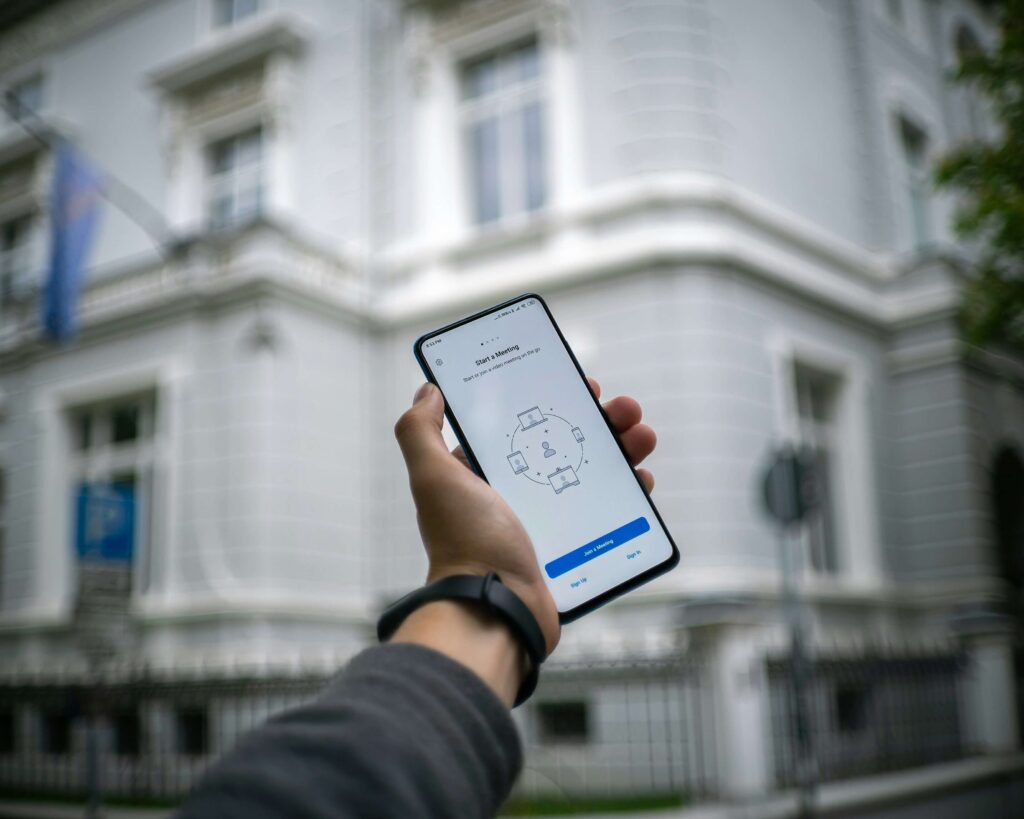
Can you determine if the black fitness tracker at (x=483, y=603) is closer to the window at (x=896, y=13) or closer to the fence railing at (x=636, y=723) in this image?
the fence railing at (x=636, y=723)

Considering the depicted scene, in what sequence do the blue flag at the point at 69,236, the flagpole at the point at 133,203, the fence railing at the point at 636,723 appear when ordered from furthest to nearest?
the flagpole at the point at 133,203 → the blue flag at the point at 69,236 → the fence railing at the point at 636,723

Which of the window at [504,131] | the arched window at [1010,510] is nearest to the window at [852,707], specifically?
the arched window at [1010,510]

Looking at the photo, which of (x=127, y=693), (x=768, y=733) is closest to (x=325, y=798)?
(x=768, y=733)

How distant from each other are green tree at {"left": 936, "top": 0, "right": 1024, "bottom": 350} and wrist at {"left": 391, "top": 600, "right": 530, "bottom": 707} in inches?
235

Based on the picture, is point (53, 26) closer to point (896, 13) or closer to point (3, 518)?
point (3, 518)

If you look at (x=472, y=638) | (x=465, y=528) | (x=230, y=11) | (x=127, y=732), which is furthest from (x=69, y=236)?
(x=472, y=638)

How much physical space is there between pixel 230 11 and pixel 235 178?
206cm

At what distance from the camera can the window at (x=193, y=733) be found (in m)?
7.32

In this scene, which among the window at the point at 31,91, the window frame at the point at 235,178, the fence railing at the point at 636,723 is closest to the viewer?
the fence railing at the point at 636,723

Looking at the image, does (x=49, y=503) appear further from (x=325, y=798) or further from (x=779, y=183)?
(x=325, y=798)

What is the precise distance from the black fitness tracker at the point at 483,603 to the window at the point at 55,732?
869 centimetres

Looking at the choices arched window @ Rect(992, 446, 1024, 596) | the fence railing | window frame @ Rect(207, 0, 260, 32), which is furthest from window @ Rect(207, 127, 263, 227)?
arched window @ Rect(992, 446, 1024, 596)

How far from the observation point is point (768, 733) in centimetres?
634

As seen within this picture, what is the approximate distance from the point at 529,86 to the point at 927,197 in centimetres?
444
